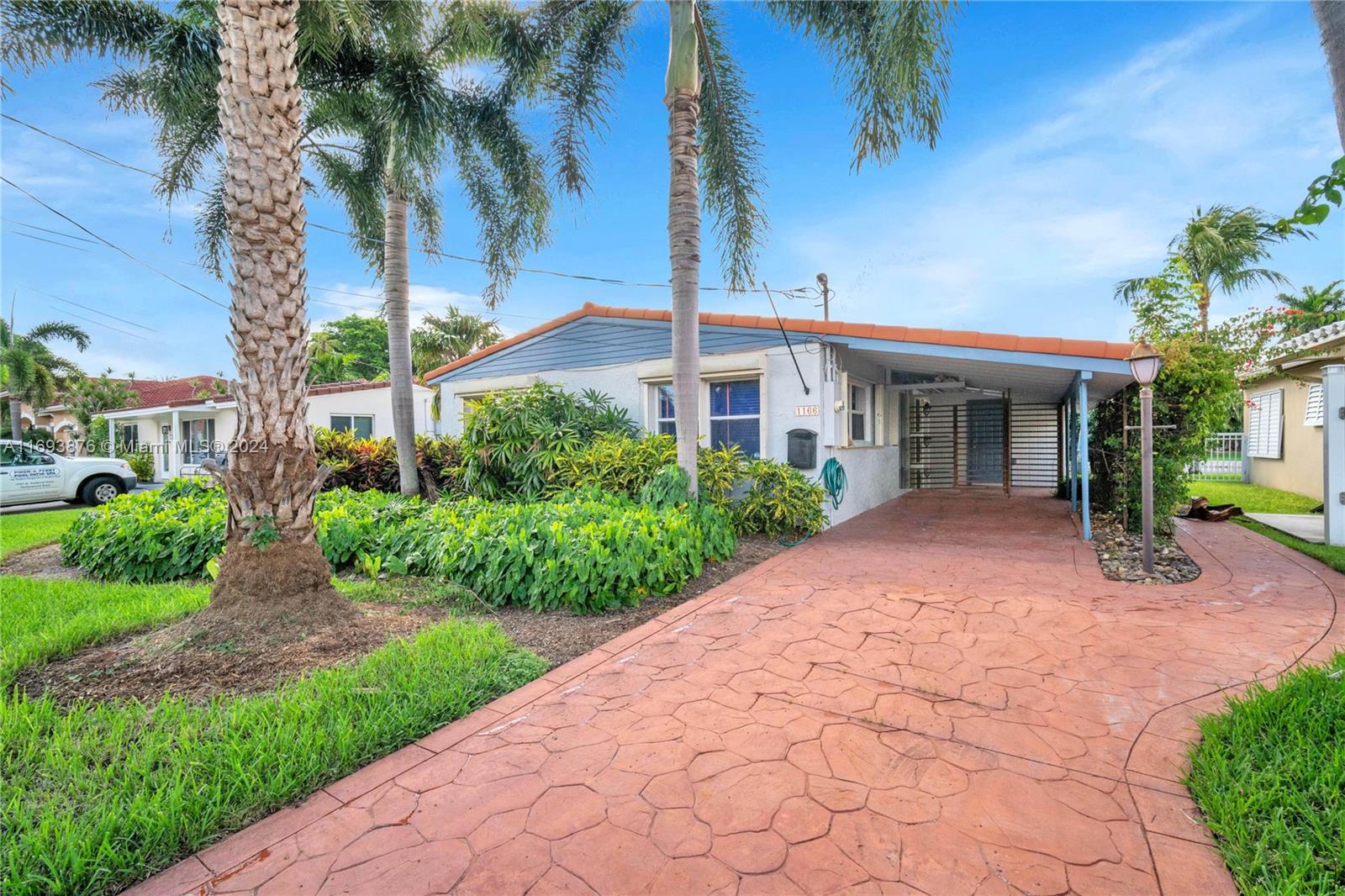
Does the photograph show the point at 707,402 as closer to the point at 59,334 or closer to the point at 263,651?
the point at 263,651

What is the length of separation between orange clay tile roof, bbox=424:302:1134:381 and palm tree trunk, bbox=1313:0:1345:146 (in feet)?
13.1

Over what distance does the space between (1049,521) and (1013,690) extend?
263 inches

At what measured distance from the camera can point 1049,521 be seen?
864cm

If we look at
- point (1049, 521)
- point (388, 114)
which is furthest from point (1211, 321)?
point (388, 114)

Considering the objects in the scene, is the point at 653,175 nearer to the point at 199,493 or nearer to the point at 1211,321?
the point at 199,493

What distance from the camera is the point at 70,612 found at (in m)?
4.54

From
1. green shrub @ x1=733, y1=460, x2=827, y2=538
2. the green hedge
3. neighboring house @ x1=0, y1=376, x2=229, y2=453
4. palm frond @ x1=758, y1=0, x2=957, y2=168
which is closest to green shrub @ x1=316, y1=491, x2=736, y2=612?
the green hedge

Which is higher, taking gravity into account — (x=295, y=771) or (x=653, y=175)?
(x=653, y=175)

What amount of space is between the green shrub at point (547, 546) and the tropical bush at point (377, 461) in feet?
12.2

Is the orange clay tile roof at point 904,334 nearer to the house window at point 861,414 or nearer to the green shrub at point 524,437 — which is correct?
the green shrub at point 524,437

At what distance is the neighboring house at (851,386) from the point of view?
751cm

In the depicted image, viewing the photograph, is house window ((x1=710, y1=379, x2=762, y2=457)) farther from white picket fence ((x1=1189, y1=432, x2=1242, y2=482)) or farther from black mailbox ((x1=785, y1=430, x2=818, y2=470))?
white picket fence ((x1=1189, y1=432, x2=1242, y2=482))

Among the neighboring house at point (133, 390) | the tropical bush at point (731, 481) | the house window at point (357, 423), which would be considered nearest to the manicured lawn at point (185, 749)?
the tropical bush at point (731, 481)

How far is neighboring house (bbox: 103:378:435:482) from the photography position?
17.8 meters
